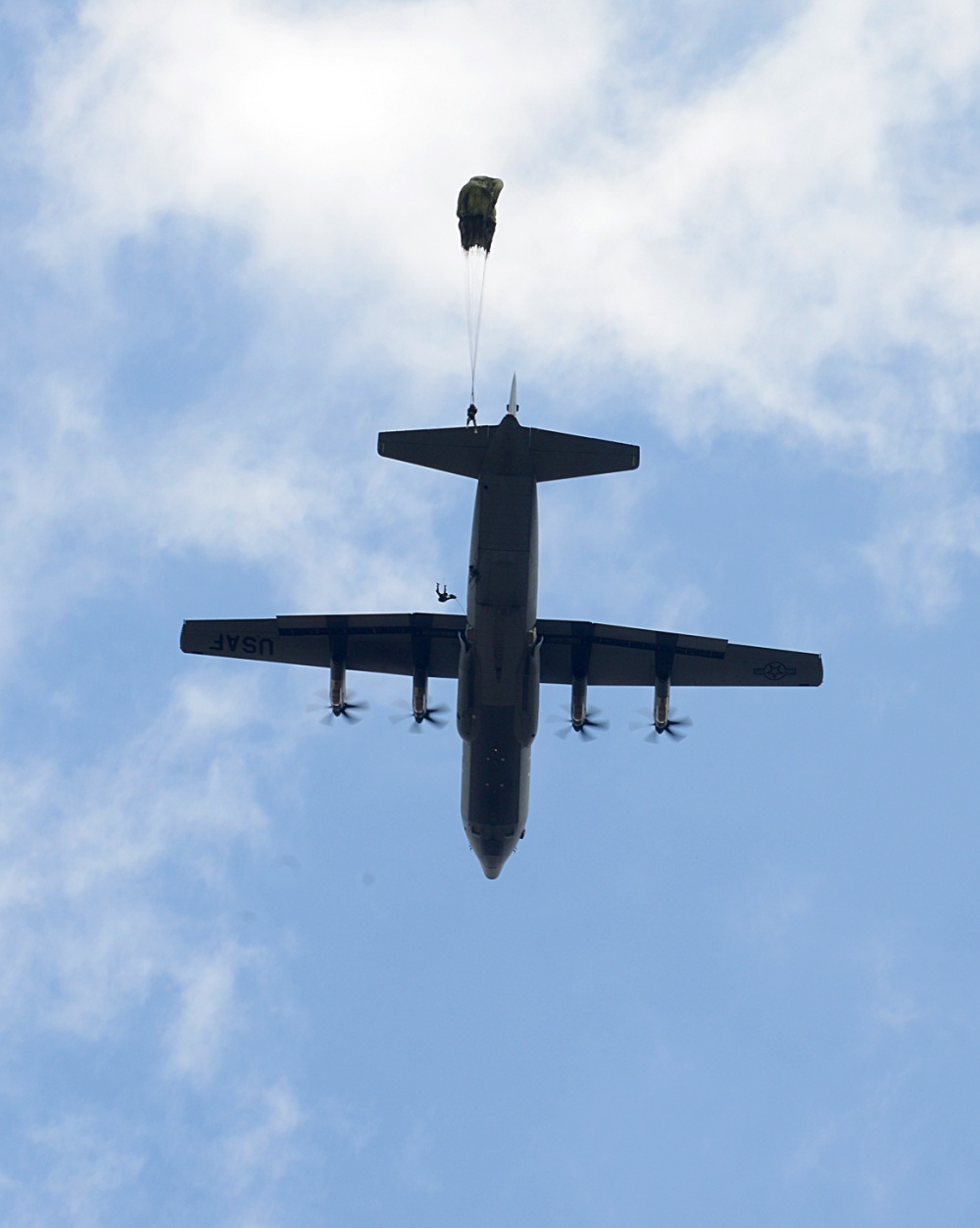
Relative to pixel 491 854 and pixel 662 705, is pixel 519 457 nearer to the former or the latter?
pixel 662 705

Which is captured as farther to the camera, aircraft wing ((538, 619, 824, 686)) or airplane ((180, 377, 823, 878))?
aircraft wing ((538, 619, 824, 686))

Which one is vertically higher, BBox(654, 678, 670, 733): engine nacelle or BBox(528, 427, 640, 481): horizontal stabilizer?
BBox(528, 427, 640, 481): horizontal stabilizer

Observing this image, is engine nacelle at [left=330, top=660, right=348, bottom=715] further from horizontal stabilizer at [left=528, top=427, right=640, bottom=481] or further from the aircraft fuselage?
horizontal stabilizer at [left=528, top=427, right=640, bottom=481]

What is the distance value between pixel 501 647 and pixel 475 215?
14589 mm

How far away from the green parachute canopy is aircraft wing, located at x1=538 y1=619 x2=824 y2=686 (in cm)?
1621

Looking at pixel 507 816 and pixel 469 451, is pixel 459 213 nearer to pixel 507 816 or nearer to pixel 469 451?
pixel 469 451

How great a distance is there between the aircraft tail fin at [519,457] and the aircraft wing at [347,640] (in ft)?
33.6

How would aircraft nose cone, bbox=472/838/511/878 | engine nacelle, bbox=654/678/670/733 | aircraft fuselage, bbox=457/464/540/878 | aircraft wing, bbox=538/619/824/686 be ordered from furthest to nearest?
aircraft wing, bbox=538/619/824/686, aircraft nose cone, bbox=472/838/511/878, engine nacelle, bbox=654/678/670/733, aircraft fuselage, bbox=457/464/540/878

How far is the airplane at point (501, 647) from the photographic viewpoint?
5378 cm

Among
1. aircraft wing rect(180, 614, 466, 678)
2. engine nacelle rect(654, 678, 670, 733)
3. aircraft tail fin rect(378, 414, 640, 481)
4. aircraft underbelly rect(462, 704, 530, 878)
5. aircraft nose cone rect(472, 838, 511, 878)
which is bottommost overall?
aircraft nose cone rect(472, 838, 511, 878)

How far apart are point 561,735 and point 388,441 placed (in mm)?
13295

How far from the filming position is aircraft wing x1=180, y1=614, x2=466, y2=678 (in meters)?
63.7

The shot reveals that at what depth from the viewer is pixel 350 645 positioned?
212 ft

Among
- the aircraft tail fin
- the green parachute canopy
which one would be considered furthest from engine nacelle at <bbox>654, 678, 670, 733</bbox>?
the green parachute canopy
